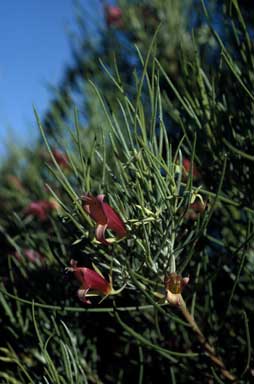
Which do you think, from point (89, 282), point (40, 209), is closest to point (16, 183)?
point (40, 209)

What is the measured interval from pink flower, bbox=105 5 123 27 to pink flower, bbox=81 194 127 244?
4.16ft

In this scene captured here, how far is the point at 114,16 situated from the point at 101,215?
4.33 feet

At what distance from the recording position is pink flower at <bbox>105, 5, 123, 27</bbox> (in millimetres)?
1666

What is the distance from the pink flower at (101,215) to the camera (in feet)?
1.73

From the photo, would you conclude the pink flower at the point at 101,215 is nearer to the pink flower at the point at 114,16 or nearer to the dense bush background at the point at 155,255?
the dense bush background at the point at 155,255

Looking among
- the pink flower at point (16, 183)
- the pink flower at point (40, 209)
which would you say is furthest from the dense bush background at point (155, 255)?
the pink flower at point (16, 183)

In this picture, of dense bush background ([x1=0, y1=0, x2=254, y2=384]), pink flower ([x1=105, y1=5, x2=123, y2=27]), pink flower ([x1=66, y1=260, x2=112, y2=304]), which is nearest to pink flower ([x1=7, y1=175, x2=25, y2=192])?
pink flower ([x1=105, y1=5, x2=123, y2=27])

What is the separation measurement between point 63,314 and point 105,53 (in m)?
1.09

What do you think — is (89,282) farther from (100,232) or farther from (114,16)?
(114,16)

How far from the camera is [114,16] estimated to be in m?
1.68

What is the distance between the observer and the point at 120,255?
0.60m

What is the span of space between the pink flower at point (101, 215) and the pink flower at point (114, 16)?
1269 millimetres

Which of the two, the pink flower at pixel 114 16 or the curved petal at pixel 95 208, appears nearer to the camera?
the curved petal at pixel 95 208

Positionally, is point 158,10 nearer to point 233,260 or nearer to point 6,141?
point 6,141
